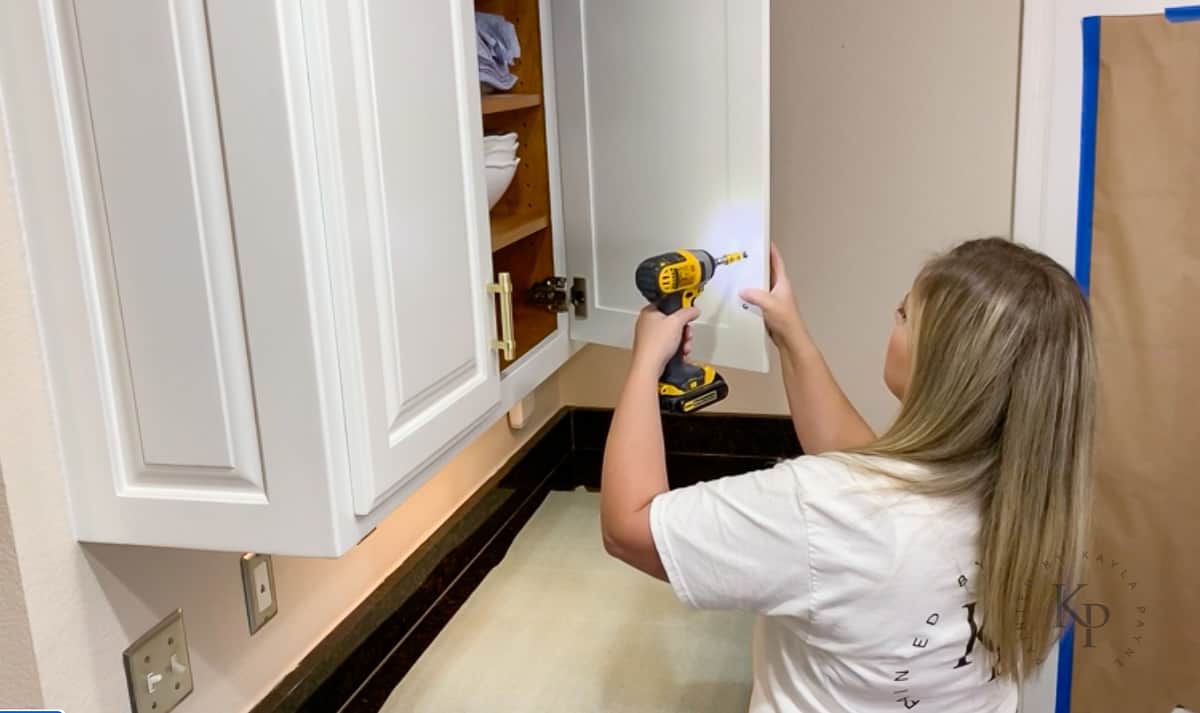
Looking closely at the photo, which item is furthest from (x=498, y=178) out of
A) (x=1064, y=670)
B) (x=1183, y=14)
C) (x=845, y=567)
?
(x=1064, y=670)

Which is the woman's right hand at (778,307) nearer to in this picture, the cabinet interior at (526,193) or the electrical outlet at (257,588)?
the cabinet interior at (526,193)

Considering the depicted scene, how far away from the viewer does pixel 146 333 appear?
0.89 m

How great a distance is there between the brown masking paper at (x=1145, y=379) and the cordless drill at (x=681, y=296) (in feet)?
2.94

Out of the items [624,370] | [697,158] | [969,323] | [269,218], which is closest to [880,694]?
[969,323]

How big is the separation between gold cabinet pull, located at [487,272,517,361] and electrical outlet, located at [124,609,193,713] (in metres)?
0.46

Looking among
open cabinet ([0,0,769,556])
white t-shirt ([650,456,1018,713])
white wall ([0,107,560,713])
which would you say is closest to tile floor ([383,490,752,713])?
white wall ([0,107,560,713])

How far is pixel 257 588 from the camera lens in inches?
47.0

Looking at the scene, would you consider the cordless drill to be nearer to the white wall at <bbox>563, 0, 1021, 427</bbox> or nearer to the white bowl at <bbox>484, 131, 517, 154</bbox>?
the white bowl at <bbox>484, 131, 517, 154</bbox>

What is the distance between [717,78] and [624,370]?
3.20 ft

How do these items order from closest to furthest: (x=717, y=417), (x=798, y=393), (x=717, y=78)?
(x=717, y=78)
(x=798, y=393)
(x=717, y=417)

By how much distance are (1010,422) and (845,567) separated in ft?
0.74

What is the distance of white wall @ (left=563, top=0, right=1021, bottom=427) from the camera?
1.79 m

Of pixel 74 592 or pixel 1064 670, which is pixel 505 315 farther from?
pixel 1064 670

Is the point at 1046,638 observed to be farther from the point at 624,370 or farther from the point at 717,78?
the point at 624,370
